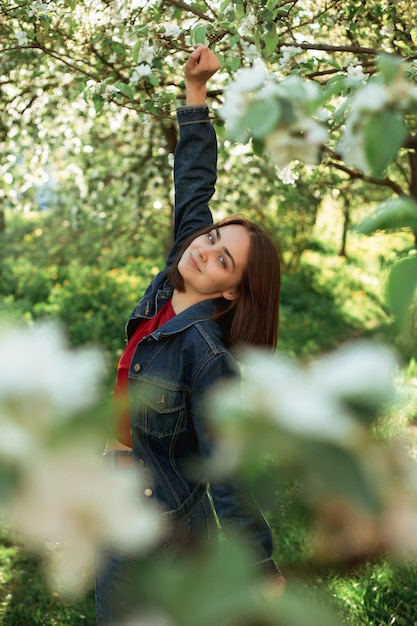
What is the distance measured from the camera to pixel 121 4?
241cm

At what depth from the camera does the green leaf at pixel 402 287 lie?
0.59 metres

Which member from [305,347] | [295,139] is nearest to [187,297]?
[295,139]

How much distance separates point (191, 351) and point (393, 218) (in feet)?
3.51

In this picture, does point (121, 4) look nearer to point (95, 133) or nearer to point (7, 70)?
point (7, 70)

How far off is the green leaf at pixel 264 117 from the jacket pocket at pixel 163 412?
1102 mm

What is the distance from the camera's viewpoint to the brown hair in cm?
172

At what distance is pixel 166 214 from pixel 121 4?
328 centimetres

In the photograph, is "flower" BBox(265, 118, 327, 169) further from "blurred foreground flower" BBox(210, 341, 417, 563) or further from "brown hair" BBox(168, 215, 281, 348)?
"brown hair" BBox(168, 215, 281, 348)

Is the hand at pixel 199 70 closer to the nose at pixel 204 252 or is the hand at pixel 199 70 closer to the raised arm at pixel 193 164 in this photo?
the raised arm at pixel 193 164

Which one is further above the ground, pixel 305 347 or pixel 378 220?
pixel 378 220

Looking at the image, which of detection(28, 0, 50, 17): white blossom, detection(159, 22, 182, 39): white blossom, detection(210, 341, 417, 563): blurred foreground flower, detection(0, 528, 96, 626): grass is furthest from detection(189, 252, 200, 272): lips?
detection(0, 528, 96, 626): grass

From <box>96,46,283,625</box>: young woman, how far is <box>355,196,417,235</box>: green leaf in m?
0.98

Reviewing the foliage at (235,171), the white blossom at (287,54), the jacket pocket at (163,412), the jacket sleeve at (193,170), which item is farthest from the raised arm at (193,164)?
the jacket pocket at (163,412)

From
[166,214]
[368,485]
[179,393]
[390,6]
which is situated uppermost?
[390,6]
